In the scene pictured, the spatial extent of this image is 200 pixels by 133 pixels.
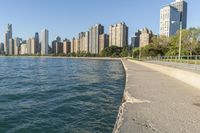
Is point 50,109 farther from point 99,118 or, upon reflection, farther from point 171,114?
point 171,114

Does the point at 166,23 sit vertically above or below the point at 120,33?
below

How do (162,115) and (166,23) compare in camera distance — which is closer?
(162,115)

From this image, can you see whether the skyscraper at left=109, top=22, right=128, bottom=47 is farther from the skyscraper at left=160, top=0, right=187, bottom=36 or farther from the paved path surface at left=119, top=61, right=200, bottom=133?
the paved path surface at left=119, top=61, right=200, bottom=133

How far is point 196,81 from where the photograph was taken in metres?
13.6

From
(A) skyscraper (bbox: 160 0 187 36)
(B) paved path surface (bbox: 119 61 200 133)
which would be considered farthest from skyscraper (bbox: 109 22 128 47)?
(B) paved path surface (bbox: 119 61 200 133)

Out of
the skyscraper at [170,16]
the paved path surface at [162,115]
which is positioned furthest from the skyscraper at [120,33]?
the paved path surface at [162,115]

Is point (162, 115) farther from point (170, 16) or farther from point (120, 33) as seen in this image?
point (120, 33)

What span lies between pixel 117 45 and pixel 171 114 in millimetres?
192715

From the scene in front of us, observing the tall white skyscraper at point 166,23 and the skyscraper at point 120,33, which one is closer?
the tall white skyscraper at point 166,23

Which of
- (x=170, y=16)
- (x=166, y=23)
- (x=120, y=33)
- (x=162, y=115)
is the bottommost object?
(x=162, y=115)

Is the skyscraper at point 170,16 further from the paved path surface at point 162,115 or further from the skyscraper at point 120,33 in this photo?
the skyscraper at point 120,33

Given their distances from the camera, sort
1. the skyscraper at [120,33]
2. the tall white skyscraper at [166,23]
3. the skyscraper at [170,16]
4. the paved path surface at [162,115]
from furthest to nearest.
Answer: the skyscraper at [120,33] < the tall white skyscraper at [166,23] < the skyscraper at [170,16] < the paved path surface at [162,115]

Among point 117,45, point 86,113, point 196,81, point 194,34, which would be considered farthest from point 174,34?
point 117,45

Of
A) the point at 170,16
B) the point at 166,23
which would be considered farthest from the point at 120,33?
the point at 170,16
